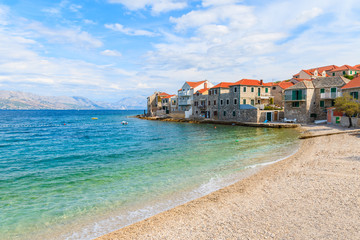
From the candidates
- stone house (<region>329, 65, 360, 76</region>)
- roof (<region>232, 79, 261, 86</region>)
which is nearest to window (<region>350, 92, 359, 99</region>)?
roof (<region>232, 79, 261, 86</region>)

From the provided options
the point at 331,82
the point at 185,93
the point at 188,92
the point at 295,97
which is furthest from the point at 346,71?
the point at 185,93

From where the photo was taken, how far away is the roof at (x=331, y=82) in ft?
147

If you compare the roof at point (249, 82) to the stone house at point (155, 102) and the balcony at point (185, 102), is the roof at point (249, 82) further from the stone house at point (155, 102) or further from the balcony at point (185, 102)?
the stone house at point (155, 102)

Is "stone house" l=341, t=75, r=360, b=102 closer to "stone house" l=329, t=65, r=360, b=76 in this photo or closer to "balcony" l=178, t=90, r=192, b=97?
"stone house" l=329, t=65, r=360, b=76

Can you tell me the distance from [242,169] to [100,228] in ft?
35.5

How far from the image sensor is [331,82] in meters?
46.9

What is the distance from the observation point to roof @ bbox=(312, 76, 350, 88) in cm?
4484

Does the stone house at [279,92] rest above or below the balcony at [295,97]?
above

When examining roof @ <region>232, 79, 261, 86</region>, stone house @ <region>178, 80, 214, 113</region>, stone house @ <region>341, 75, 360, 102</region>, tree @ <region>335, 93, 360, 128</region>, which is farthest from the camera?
stone house @ <region>178, 80, 214, 113</region>

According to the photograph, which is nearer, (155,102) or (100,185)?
(100,185)

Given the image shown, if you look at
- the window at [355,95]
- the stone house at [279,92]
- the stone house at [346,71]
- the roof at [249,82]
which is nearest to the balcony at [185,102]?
the roof at [249,82]

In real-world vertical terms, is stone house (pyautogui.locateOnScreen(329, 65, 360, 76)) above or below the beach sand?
above

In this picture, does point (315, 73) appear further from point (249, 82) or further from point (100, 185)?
point (100, 185)

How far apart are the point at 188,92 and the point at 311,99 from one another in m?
40.0
